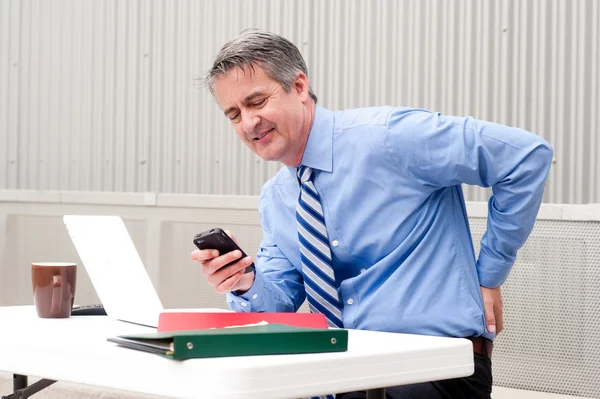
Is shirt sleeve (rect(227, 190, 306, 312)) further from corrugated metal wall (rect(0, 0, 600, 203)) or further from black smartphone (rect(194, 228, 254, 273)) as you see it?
corrugated metal wall (rect(0, 0, 600, 203))

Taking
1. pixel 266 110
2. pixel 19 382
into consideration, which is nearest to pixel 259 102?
pixel 266 110

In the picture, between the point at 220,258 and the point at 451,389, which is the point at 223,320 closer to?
the point at 220,258

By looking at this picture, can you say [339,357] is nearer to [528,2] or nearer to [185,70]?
[528,2]

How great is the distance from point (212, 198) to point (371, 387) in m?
3.00

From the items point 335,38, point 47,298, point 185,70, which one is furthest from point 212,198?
point 47,298

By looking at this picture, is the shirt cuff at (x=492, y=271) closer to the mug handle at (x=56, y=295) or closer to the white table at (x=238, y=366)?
the white table at (x=238, y=366)

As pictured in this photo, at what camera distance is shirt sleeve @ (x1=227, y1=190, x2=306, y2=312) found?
66.1 inches

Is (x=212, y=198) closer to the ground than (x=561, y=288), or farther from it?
farther from it

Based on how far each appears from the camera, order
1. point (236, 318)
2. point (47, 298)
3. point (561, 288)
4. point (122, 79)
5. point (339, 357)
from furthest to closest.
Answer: point (122, 79), point (561, 288), point (47, 298), point (236, 318), point (339, 357)

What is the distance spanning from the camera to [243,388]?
0.91 m

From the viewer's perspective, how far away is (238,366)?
0.92 meters

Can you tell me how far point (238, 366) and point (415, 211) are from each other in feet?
2.90

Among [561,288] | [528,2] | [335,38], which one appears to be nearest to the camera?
[561,288]

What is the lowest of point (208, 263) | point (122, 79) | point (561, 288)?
point (561, 288)
